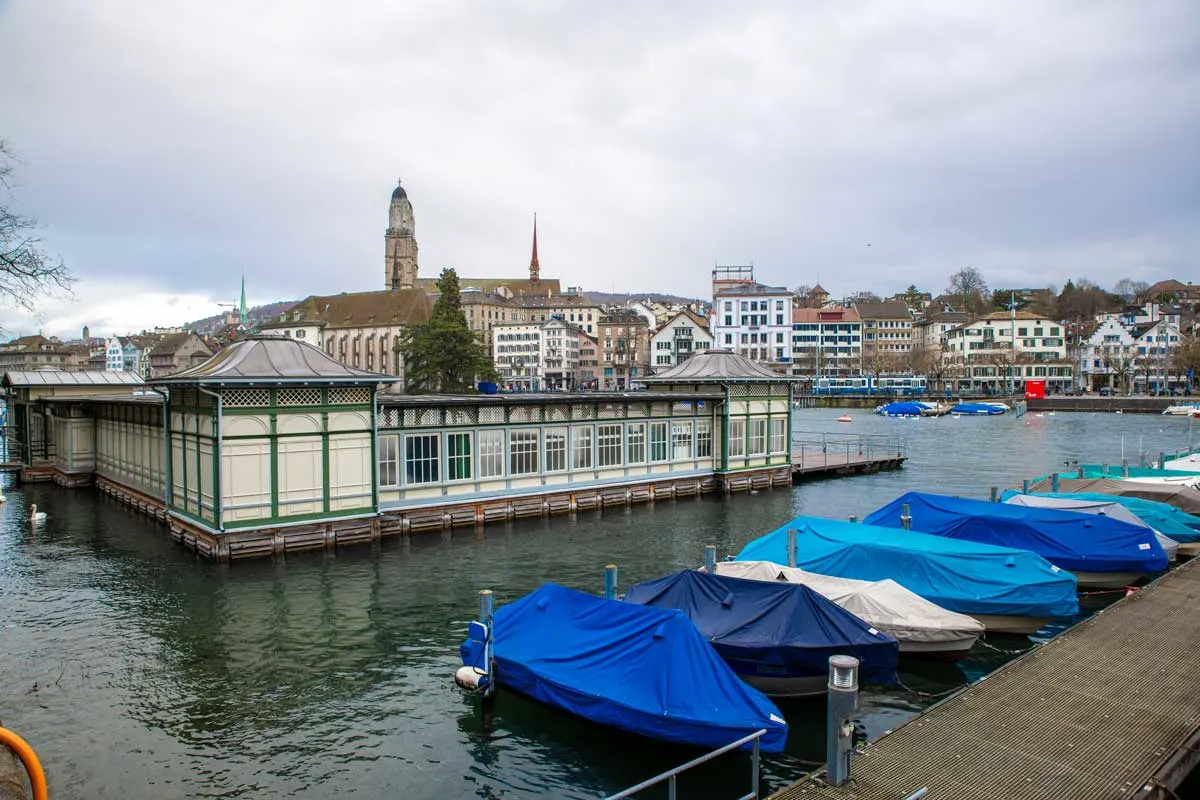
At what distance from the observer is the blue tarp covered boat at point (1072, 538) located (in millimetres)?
22266

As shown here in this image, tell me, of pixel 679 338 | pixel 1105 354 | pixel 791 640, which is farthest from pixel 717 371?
pixel 1105 354

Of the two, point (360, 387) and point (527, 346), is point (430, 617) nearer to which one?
point (360, 387)

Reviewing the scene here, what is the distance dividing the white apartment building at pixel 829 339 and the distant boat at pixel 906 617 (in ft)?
469

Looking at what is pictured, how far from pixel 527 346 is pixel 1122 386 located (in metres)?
99.7

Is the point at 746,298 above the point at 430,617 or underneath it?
above

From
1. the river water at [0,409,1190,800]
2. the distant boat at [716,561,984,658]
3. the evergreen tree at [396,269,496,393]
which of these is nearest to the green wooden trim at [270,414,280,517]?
the river water at [0,409,1190,800]

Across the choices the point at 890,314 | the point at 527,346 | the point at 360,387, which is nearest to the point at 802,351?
the point at 890,314

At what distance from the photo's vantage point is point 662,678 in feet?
42.0

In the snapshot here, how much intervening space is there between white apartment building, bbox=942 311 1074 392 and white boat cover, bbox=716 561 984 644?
445 ft

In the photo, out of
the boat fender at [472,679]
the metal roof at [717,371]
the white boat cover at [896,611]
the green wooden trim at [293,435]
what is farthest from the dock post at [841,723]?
the metal roof at [717,371]

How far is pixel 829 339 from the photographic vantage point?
520 ft

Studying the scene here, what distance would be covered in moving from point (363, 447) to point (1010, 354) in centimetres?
13511

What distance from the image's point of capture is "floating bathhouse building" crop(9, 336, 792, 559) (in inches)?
1020

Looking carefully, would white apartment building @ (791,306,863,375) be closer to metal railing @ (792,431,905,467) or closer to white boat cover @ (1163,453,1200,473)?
metal railing @ (792,431,905,467)
